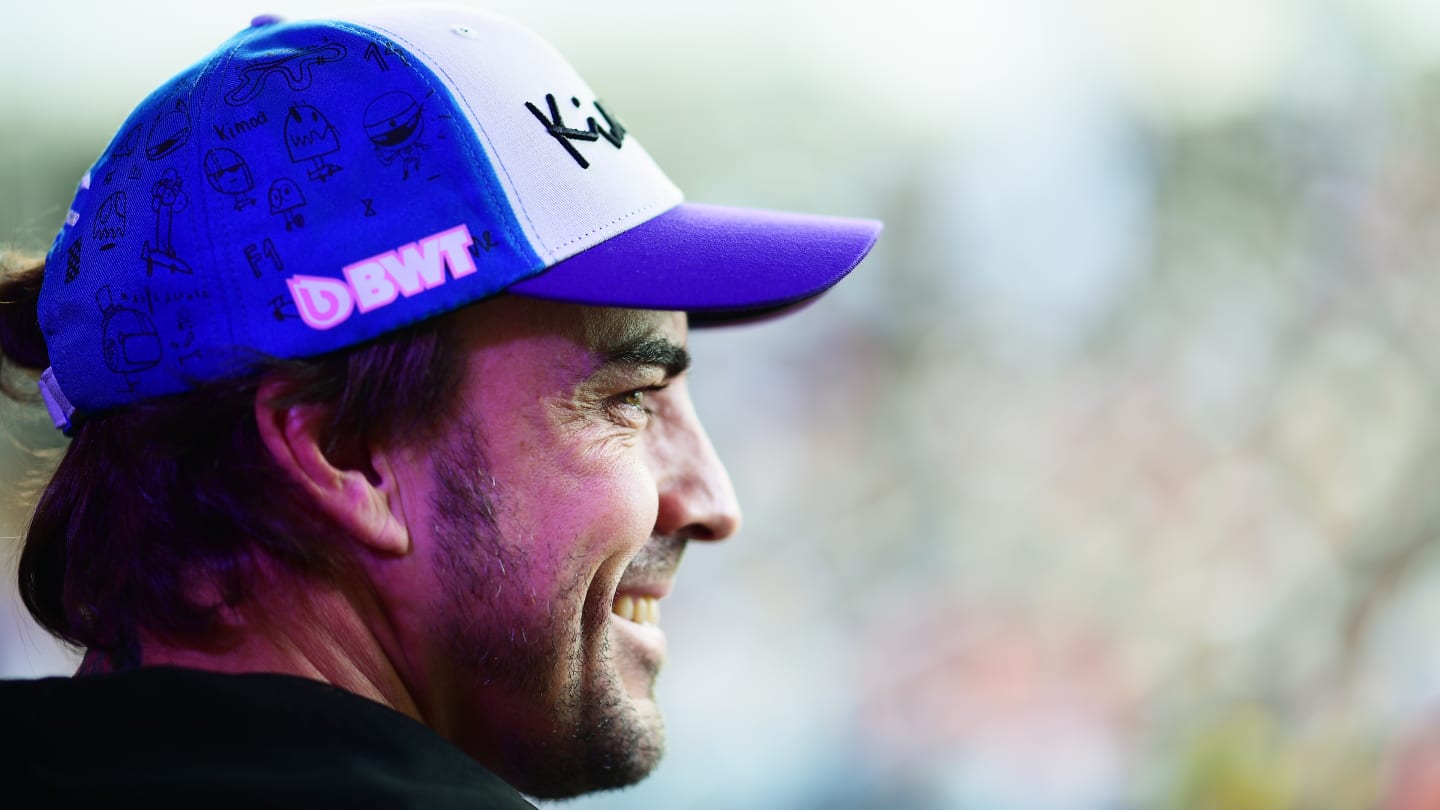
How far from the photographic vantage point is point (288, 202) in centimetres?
97

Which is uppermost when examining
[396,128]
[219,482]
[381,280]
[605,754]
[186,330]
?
[396,128]

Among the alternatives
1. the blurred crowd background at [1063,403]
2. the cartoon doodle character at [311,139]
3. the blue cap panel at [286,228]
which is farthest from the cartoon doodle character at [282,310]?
the blurred crowd background at [1063,403]

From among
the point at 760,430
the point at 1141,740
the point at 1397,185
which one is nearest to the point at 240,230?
the point at 760,430

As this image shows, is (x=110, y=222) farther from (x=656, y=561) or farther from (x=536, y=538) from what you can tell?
(x=656, y=561)

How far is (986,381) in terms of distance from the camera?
15.8 ft

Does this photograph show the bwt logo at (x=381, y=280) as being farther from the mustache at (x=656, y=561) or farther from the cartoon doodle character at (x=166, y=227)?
the mustache at (x=656, y=561)

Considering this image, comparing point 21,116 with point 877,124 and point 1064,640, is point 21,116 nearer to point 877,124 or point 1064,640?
point 877,124

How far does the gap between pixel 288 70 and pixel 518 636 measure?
1.70 feet

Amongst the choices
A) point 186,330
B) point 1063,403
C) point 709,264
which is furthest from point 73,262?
point 1063,403

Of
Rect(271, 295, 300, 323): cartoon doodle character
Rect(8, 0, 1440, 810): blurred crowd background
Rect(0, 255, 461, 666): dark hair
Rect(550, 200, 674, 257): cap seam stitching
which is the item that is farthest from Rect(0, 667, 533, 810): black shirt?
Rect(8, 0, 1440, 810): blurred crowd background

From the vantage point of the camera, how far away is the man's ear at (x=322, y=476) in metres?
1.01

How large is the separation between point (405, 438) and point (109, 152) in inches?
14.8

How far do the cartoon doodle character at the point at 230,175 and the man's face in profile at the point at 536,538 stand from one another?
0.20 meters

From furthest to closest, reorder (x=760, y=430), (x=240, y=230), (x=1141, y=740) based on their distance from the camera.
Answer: (x=760, y=430), (x=1141, y=740), (x=240, y=230)
